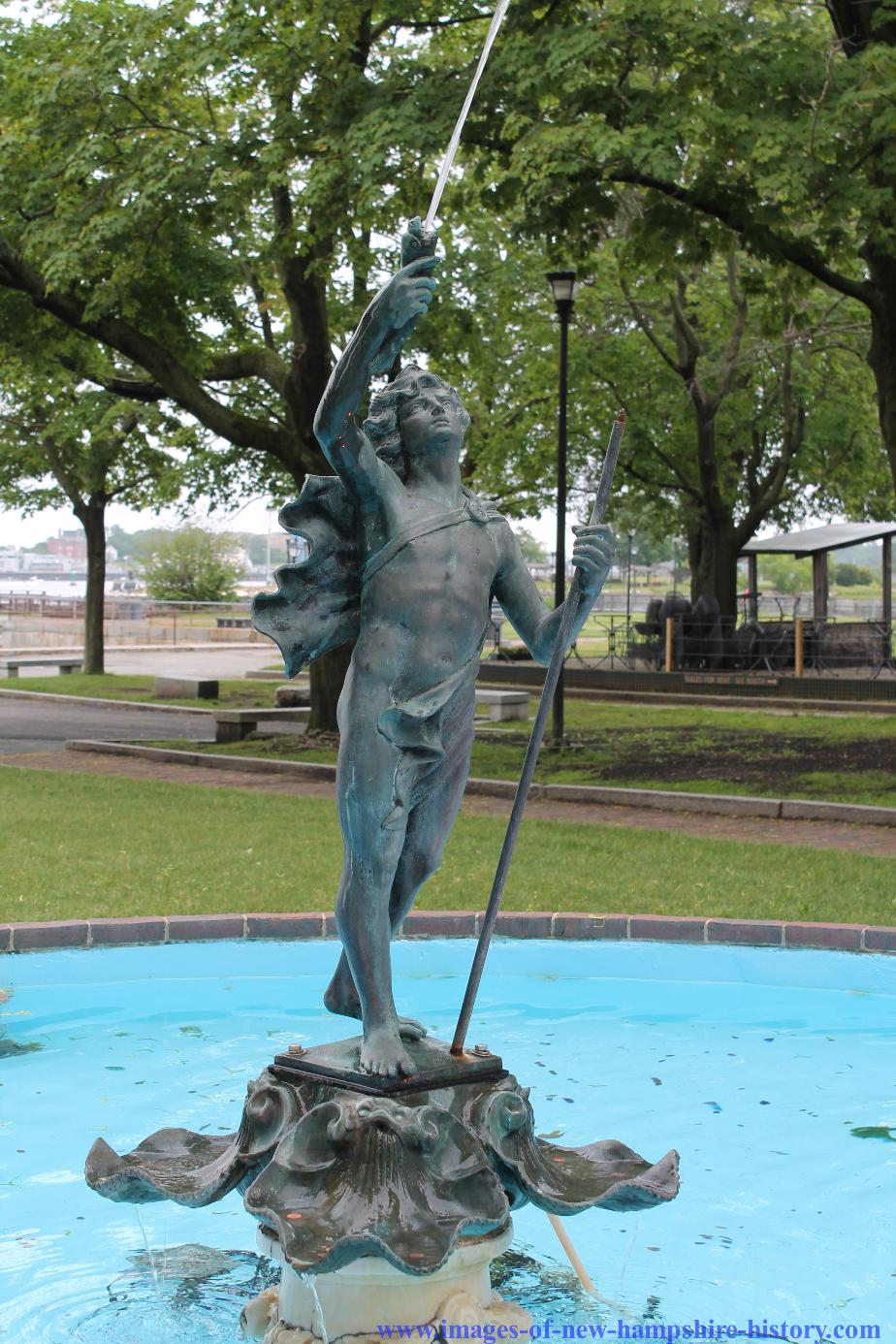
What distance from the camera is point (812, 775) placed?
16.2 metres

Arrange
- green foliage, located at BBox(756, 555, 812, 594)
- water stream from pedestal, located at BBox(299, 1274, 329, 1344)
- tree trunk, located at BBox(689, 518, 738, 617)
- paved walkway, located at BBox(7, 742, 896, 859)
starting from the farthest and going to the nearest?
green foliage, located at BBox(756, 555, 812, 594) < tree trunk, located at BBox(689, 518, 738, 617) < paved walkway, located at BBox(7, 742, 896, 859) < water stream from pedestal, located at BBox(299, 1274, 329, 1344)

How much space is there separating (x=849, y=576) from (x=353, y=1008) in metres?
135

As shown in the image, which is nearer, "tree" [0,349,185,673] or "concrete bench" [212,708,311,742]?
"concrete bench" [212,708,311,742]

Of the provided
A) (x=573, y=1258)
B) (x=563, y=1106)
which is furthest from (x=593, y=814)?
(x=573, y=1258)

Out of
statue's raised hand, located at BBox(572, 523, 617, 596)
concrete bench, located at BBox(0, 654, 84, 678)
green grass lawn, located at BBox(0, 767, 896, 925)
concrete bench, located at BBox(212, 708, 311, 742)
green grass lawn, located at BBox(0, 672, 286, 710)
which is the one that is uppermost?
statue's raised hand, located at BBox(572, 523, 617, 596)

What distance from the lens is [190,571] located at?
73.6 metres

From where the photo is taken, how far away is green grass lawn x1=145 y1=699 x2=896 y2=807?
15.6 m

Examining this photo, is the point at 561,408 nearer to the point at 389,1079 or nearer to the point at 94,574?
the point at 389,1079

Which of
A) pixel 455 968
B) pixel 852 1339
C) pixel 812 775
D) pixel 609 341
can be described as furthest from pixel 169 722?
pixel 852 1339

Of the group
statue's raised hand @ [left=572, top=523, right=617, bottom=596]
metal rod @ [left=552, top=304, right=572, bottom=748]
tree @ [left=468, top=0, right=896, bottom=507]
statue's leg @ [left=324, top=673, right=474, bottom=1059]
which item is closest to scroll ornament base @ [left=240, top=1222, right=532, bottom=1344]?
statue's leg @ [left=324, top=673, right=474, bottom=1059]

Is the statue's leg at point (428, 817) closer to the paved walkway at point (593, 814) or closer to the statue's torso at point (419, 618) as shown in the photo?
the statue's torso at point (419, 618)

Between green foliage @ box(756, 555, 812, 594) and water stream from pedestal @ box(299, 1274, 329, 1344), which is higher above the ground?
green foliage @ box(756, 555, 812, 594)

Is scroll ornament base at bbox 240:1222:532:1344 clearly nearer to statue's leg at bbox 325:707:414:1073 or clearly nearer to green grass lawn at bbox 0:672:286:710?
statue's leg at bbox 325:707:414:1073

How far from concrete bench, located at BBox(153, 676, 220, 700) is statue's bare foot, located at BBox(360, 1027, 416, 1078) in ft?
75.3
